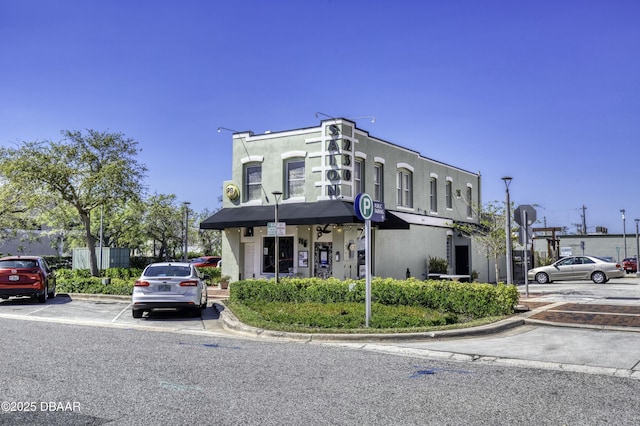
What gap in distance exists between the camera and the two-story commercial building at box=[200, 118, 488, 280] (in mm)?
20719

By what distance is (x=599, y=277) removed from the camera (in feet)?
90.2

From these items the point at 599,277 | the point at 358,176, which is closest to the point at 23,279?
→ the point at 358,176

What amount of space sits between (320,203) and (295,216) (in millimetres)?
1117

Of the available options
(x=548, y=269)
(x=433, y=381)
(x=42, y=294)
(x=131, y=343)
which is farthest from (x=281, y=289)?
(x=548, y=269)

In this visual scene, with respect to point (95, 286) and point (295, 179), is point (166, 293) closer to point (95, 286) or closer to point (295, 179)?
point (95, 286)

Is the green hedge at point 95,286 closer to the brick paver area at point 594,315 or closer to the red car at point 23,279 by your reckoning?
the red car at point 23,279

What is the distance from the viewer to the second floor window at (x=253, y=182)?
906 inches

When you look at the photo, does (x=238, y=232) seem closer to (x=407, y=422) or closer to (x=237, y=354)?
(x=237, y=354)

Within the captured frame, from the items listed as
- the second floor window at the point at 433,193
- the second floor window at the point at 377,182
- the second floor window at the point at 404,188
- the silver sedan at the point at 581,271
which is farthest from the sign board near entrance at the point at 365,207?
the silver sedan at the point at 581,271

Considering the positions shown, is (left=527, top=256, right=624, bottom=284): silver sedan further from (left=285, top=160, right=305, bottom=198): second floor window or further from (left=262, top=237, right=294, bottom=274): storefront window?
→ (left=285, top=160, right=305, bottom=198): second floor window

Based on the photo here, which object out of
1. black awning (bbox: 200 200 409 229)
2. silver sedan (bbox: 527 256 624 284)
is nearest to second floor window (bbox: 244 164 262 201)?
black awning (bbox: 200 200 409 229)

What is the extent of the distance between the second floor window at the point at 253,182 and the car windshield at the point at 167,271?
880 cm

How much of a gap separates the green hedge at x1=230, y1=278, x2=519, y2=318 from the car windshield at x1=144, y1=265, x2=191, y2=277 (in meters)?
2.40

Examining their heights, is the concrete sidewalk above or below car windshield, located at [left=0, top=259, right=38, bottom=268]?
below
